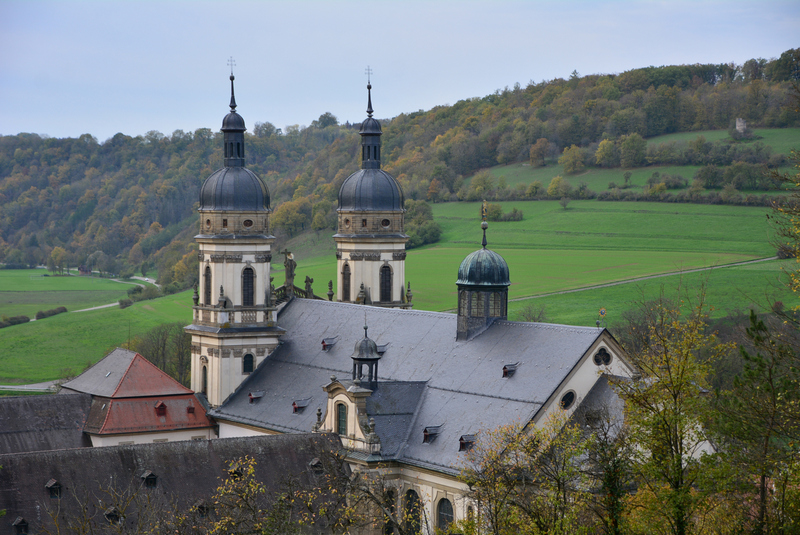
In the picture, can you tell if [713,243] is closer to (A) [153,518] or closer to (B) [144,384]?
(B) [144,384]

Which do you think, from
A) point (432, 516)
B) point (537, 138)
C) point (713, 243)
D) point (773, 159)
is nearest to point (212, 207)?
point (432, 516)

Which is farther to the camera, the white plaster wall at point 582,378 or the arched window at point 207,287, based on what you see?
the arched window at point 207,287

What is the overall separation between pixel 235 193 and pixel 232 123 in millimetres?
4524

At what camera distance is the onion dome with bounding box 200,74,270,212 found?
65.5 m

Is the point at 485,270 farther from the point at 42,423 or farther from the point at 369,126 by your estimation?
the point at 42,423

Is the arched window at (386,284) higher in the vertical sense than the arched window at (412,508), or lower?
higher

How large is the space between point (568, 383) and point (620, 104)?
117 metres


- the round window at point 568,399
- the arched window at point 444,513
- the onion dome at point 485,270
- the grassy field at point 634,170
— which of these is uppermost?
the grassy field at point 634,170

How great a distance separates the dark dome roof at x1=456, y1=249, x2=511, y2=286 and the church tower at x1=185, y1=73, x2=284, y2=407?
1528 cm

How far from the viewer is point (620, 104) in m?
160

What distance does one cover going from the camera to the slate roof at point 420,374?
49406 mm

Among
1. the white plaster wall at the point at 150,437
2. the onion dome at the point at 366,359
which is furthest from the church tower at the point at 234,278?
the onion dome at the point at 366,359

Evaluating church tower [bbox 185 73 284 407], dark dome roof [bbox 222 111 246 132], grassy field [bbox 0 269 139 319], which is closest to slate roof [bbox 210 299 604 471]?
church tower [bbox 185 73 284 407]

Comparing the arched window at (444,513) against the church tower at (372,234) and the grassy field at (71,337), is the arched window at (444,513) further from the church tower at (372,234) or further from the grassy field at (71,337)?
the grassy field at (71,337)
